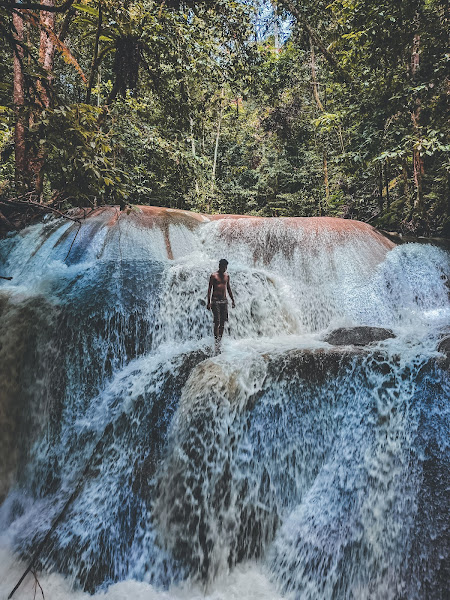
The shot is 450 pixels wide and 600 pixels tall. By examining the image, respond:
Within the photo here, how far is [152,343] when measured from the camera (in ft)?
19.2

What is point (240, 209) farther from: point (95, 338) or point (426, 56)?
point (95, 338)

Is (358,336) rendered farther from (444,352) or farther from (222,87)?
(222,87)

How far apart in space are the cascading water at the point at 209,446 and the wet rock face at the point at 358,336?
0.22 m

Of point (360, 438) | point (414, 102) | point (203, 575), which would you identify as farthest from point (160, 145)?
point (203, 575)

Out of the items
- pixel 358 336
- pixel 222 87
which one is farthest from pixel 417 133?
pixel 358 336

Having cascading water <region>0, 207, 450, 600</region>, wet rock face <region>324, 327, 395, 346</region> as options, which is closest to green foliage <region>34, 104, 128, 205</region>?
cascading water <region>0, 207, 450, 600</region>

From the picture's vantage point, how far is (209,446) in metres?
3.87

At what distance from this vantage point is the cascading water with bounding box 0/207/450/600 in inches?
120

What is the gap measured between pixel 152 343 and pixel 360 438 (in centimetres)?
355

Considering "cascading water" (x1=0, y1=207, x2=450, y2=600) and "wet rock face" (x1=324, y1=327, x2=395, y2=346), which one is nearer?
"cascading water" (x1=0, y1=207, x2=450, y2=600)

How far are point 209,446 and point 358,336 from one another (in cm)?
274

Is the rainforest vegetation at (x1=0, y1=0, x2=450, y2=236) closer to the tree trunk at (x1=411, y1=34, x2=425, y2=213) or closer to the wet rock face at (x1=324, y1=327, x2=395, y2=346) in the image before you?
the tree trunk at (x1=411, y1=34, x2=425, y2=213)

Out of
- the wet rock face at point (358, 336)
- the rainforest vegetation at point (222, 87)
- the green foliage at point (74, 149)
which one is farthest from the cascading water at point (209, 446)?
the green foliage at point (74, 149)

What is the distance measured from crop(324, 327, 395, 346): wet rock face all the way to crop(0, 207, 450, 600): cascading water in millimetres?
222
